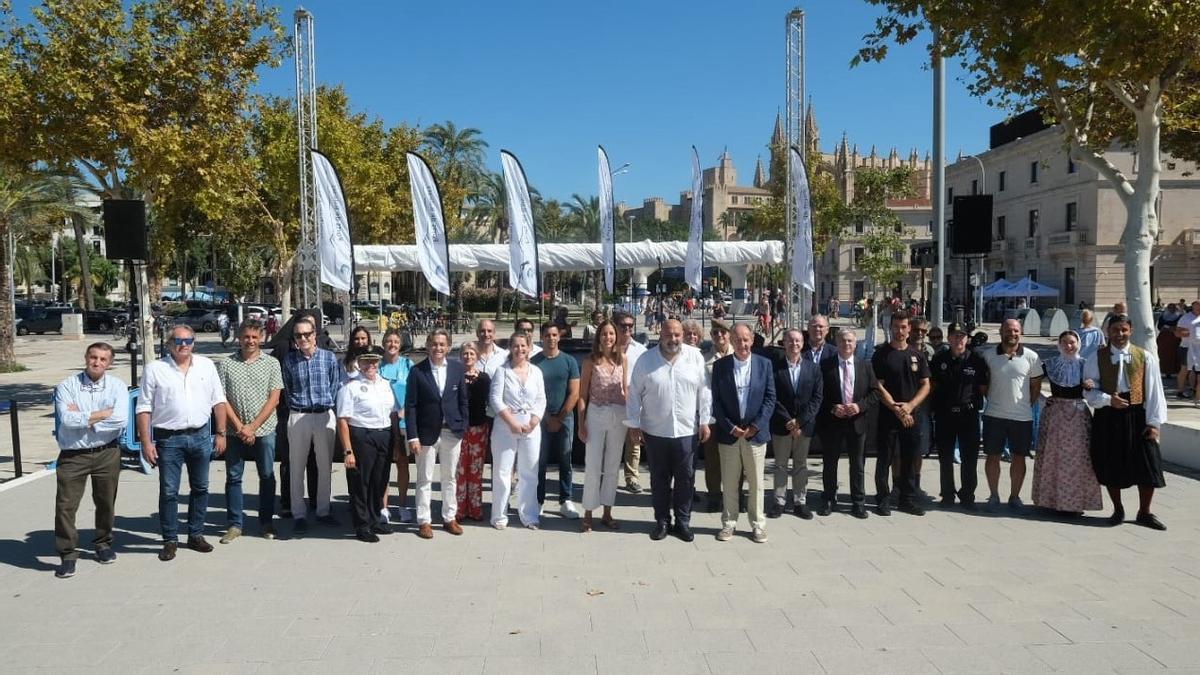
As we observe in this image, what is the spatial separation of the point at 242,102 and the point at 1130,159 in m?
47.2

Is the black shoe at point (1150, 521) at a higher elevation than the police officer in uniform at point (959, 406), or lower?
lower

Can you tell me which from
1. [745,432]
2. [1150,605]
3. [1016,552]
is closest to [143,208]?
[745,432]

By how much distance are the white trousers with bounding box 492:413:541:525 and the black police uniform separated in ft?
11.7

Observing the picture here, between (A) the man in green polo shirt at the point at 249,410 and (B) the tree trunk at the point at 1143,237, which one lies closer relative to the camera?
(A) the man in green polo shirt at the point at 249,410

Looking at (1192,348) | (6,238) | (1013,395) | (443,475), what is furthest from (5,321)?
(1192,348)

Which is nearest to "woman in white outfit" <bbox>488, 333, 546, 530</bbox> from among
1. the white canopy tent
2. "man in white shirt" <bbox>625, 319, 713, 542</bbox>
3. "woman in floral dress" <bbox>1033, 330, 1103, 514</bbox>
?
"man in white shirt" <bbox>625, 319, 713, 542</bbox>

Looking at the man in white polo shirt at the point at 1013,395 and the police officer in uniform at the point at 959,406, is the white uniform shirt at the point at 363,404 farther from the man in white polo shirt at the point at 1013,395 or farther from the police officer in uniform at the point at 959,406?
the man in white polo shirt at the point at 1013,395

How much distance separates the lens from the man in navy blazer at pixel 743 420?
6.51 metres

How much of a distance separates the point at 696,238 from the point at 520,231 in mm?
4628

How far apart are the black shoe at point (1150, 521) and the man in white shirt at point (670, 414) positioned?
364 cm

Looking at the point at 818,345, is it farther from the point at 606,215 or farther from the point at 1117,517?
the point at 606,215

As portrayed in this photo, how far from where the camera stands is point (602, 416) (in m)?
6.77

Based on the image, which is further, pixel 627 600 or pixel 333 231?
Result: pixel 333 231

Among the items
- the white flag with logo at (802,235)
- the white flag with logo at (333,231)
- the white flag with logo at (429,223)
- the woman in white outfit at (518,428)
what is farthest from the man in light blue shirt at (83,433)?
the white flag with logo at (802,235)
